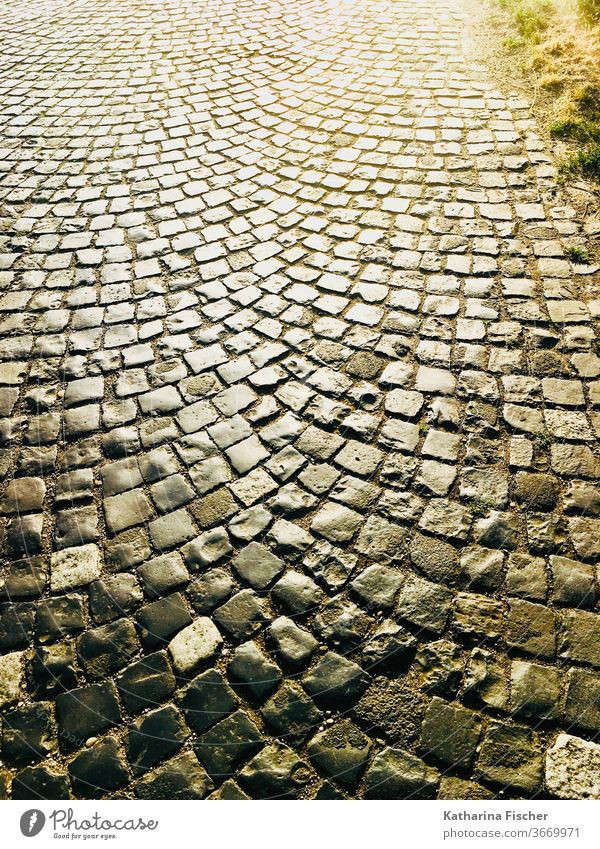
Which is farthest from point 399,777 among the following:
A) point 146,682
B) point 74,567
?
point 74,567

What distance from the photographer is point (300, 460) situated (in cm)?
280

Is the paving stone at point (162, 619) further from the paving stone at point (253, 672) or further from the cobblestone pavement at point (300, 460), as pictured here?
the paving stone at point (253, 672)

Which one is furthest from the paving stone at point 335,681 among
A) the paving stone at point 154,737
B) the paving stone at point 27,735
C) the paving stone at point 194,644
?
the paving stone at point 27,735

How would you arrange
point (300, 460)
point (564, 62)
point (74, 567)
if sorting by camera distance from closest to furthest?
point (74, 567)
point (300, 460)
point (564, 62)

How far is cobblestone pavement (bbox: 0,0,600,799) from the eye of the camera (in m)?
2.02

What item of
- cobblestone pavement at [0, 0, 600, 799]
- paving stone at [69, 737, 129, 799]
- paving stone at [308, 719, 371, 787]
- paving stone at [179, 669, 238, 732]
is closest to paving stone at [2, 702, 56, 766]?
cobblestone pavement at [0, 0, 600, 799]

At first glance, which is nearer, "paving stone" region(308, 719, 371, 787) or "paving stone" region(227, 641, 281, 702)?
"paving stone" region(308, 719, 371, 787)

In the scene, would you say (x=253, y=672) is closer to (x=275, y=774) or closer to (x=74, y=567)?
(x=275, y=774)

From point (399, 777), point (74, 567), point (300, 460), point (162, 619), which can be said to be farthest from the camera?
point (300, 460)

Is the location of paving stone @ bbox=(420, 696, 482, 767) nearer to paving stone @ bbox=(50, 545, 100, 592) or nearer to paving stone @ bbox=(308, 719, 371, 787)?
paving stone @ bbox=(308, 719, 371, 787)

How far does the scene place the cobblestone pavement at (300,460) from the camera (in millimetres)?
2018
